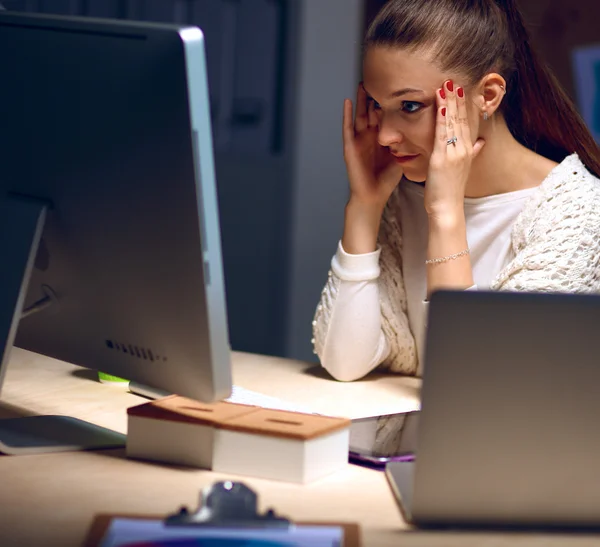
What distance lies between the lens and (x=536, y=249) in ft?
5.06

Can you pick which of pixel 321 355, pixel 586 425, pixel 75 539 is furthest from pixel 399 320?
pixel 75 539

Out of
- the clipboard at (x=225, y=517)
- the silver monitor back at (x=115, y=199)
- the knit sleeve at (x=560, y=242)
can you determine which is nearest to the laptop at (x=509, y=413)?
the clipboard at (x=225, y=517)

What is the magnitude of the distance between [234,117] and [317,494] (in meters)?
2.36

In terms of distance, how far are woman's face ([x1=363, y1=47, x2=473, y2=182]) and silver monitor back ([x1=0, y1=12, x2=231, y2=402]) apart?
0.68 m

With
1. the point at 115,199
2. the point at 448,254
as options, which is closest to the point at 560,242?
the point at 448,254

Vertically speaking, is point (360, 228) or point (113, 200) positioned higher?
point (360, 228)

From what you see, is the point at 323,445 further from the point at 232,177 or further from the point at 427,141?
the point at 232,177

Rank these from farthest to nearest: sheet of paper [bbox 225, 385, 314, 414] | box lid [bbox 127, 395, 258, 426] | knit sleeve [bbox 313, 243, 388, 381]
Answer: knit sleeve [bbox 313, 243, 388, 381] < sheet of paper [bbox 225, 385, 314, 414] < box lid [bbox 127, 395, 258, 426]

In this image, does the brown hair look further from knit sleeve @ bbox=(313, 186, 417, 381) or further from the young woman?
knit sleeve @ bbox=(313, 186, 417, 381)

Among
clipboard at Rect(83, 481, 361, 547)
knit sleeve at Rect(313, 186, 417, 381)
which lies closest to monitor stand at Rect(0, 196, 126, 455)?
clipboard at Rect(83, 481, 361, 547)

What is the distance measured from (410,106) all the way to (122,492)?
0.88 m

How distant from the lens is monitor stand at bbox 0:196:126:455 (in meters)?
1.07

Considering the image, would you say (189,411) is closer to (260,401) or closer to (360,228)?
(260,401)

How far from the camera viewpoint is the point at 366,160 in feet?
5.73
